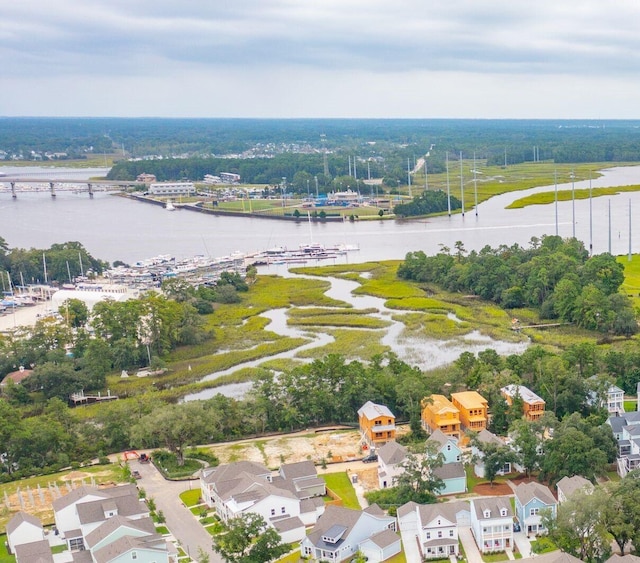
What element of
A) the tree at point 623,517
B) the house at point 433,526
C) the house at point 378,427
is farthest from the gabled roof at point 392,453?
the tree at point 623,517

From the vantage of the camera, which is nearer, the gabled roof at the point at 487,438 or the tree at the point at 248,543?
the tree at the point at 248,543

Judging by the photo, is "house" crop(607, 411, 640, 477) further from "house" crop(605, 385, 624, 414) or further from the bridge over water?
the bridge over water

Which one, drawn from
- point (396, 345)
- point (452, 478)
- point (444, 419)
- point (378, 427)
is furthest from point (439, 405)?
point (396, 345)

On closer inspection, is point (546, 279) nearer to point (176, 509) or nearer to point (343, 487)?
point (343, 487)

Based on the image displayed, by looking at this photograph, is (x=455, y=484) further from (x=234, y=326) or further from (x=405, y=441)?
(x=234, y=326)

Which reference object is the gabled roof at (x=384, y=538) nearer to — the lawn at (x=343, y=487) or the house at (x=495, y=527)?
the house at (x=495, y=527)

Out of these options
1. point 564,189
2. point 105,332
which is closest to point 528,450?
point 105,332
